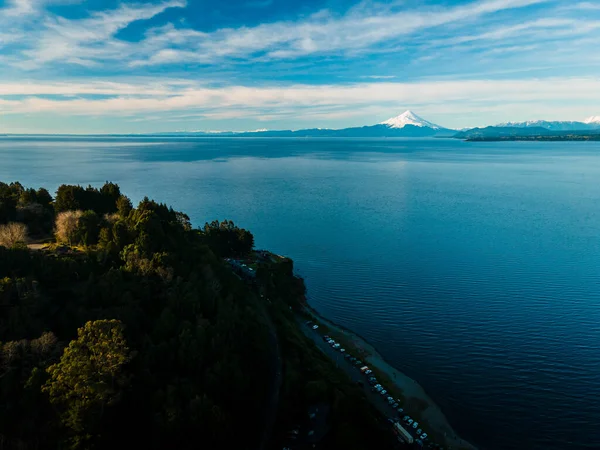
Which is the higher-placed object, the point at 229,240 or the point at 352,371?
the point at 229,240

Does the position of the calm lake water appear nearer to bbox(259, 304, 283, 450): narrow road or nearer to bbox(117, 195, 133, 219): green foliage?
bbox(259, 304, 283, 450): narrow road

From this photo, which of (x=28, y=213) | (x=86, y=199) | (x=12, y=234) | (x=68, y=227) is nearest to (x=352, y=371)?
(x=68, y=227)

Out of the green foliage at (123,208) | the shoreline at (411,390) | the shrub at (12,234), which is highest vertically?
the green foliage at (123,208)

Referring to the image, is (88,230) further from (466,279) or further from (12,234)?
(466,279)

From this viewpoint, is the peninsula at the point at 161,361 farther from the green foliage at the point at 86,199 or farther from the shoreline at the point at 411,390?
the green foliage at the point at 86,199

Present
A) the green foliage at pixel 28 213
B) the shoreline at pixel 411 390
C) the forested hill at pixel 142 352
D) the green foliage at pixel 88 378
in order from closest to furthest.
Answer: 1. the green foliage at pixel 88 378
2. the forested hill at pixel 142 352
3. the shoreline at pixel 411 390
4. the green foliage at pixel 28 213

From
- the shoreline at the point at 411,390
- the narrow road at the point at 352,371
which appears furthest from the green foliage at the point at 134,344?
the shoreline at the point at 411,390

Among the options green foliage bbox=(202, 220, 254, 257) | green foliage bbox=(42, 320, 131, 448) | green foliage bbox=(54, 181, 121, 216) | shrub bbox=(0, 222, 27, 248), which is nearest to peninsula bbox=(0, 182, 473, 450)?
green foliage bbox=(42, 320, 131, 448)
